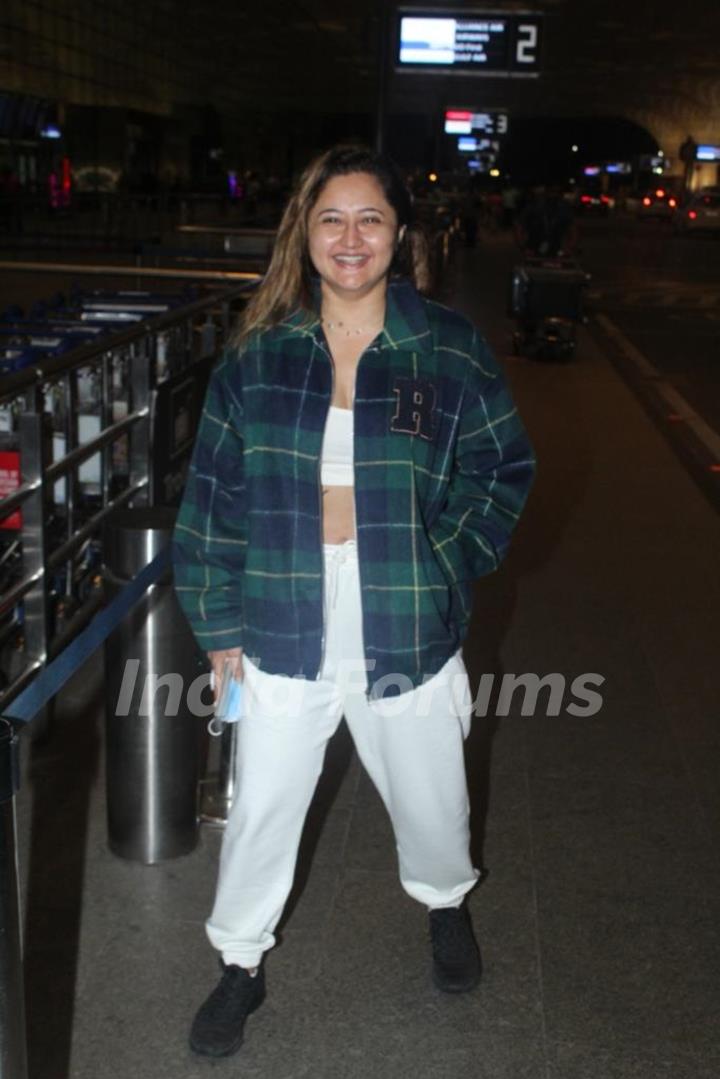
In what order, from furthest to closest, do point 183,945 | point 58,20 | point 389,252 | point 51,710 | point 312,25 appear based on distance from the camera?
point 312,25 < point 58,20 < point 51,710 < point 183,945 < point 389,252

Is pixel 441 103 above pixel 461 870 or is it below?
above

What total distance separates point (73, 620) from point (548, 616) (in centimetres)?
233

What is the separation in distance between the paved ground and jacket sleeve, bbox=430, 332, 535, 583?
1128 mm

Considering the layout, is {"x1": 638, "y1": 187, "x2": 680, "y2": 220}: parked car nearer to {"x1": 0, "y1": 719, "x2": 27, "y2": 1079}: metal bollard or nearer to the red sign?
the red sign

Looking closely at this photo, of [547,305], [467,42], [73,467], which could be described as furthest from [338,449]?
[467,42]

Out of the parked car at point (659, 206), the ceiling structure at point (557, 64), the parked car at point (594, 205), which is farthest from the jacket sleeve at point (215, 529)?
the parked car at point (594, 205)

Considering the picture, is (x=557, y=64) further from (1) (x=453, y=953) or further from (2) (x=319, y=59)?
(1) (x=453, y=953)

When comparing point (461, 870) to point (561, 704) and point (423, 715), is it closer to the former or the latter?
point (423, 715)

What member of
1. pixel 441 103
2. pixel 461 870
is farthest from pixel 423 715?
pixel 441 103

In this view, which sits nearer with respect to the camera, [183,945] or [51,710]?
[183,945]

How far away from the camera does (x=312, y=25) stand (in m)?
53.8

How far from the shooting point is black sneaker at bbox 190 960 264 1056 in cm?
306

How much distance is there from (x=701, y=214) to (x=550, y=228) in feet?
137

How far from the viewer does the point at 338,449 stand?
2.89 m
